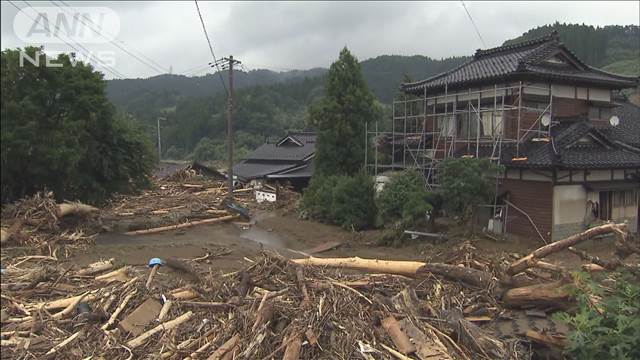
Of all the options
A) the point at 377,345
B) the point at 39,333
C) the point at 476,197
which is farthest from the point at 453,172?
the point at 39,333

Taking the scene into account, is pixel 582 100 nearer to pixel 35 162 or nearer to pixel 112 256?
pixel 112 256

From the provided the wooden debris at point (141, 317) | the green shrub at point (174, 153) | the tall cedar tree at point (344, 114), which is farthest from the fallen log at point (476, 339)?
the green shrub at point (174, 153)

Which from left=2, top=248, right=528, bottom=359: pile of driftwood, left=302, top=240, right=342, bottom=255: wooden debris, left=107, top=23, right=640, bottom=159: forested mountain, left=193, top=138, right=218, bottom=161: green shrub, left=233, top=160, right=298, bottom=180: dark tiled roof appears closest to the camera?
left=2, top=248, right=528, bottom=359: pile of driftwood

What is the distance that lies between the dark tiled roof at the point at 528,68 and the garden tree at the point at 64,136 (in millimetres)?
12083

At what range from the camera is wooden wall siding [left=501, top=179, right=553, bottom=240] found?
47.0 ft

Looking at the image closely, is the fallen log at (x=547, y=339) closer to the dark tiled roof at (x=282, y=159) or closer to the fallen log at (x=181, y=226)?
the fallen log at (x=181, y=226)

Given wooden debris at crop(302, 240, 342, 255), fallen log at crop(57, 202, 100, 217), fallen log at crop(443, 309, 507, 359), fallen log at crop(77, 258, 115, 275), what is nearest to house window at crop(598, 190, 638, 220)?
wooden debris at crop(302, 240, 342, 255)

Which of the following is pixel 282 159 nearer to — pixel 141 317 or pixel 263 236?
pixel 263 236

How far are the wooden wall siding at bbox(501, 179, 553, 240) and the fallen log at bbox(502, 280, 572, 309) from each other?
27.2 feet

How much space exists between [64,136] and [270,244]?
24.4ft

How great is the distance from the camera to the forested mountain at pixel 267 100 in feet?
173

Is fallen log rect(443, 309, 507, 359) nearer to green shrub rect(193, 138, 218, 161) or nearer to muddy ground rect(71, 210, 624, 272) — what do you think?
muddy ground rect(71, 210, 624, 272)

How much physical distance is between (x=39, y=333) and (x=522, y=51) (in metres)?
17.9

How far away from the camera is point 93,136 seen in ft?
51.2
